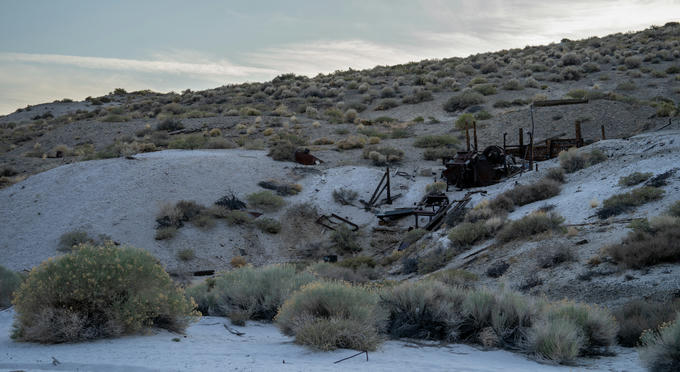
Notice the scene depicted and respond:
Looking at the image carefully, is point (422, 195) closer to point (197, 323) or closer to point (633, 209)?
point (633, 209)

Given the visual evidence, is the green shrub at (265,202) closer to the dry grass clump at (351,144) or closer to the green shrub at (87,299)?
the dry grass clump at (351,144)

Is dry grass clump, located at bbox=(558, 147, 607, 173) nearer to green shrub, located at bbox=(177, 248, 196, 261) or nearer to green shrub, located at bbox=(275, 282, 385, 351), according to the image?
green shrub, located at bbox=(177, 248, 196, 261)

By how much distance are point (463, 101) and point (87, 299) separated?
1603 inches

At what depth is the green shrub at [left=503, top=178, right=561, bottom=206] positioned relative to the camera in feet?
59.8

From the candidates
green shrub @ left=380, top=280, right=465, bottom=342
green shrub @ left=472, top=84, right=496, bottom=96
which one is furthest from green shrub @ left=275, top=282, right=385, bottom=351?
green shrub @ left=472, top=84, right=496, bottom=96

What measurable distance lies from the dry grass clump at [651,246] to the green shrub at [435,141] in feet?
70.0

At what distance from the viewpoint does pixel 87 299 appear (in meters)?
6.99

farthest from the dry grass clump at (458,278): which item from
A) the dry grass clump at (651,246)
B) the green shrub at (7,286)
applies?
the green shrub at (7,286)

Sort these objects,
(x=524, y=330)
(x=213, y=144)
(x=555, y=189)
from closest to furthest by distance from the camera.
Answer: (x=524, y=330)
(x=555, y=189)
(x=213, y=144)

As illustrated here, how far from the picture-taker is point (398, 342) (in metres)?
7.74

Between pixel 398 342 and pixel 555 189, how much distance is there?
41.3 feet

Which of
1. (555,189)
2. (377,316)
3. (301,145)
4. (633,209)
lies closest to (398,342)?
(377,316)

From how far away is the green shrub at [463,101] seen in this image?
4419 centimetres

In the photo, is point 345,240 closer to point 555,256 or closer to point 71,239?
point 71,239
